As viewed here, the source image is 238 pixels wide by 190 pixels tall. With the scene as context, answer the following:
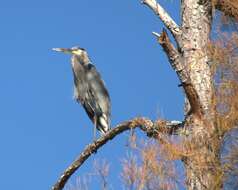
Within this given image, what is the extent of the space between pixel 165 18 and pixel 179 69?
136 cm

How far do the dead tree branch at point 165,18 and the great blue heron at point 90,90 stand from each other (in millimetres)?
1610

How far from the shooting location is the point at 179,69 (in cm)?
672

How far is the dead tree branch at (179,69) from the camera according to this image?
21.1 feet

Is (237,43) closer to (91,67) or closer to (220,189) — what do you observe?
(220,189)

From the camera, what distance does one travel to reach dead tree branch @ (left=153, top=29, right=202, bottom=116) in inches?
253

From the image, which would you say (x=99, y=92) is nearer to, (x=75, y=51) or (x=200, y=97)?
(x=75, y=51)

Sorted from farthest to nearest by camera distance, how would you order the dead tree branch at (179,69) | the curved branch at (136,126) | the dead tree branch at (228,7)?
the dead tree branch at (228,7) < the curved branch at (136,126) < the dead tree branch at (179,69)

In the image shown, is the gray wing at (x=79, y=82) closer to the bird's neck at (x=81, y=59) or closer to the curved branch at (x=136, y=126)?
the bird's neck at (x=81, y=59)

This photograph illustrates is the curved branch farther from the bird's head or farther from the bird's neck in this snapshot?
the bird's head

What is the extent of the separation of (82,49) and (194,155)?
3.61 meters

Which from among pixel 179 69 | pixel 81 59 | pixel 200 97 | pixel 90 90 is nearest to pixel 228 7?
pixel 200 97

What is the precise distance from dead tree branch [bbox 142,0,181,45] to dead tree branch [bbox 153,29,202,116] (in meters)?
1.15

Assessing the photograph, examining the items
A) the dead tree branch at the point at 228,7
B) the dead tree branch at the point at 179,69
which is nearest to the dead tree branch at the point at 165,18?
Answer: the dead tree branch at the point at 228,7

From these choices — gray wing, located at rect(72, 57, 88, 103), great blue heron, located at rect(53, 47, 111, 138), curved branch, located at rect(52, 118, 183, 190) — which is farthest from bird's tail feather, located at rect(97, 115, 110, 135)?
curved branch, located at rect(52, 118, 183, 190)
